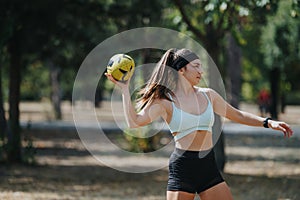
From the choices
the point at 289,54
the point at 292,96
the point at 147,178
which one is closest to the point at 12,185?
the point at 147,178

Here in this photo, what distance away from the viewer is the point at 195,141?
4.86 m

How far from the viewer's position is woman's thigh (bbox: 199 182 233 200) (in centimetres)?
481

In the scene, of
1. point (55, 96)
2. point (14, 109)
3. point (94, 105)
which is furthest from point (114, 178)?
point (55, 96)

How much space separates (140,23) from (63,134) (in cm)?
922

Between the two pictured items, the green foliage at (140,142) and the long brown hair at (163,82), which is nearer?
the long brown hair at (163,82)

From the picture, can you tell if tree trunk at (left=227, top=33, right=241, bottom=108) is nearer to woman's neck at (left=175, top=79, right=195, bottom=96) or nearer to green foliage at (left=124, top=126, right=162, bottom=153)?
green foliage at (left=124, top=126, right=162, bottom=153)

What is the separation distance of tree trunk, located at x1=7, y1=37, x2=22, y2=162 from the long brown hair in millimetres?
8415

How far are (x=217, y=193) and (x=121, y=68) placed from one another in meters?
1.24

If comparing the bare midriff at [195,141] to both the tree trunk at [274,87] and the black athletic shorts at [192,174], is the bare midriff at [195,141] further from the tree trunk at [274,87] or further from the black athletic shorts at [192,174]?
the tree trunk at [274,87]

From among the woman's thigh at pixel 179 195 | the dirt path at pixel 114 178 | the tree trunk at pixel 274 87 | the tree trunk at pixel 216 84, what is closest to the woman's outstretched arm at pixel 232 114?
the woman's thigh at pixel 179 195

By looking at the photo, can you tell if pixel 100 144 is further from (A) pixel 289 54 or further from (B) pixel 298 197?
(B) pixel 298 197

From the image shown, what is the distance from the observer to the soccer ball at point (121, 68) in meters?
4.57

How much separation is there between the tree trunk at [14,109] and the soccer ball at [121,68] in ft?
28.0

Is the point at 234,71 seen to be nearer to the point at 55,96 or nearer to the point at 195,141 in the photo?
the point at 55,96
